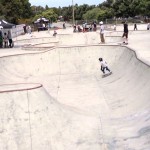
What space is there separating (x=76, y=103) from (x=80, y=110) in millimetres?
1657

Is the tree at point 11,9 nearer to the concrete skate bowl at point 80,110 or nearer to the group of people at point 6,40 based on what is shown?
the group of people at point 6,40

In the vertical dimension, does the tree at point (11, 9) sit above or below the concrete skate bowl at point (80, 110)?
above

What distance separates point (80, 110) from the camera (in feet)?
40.4


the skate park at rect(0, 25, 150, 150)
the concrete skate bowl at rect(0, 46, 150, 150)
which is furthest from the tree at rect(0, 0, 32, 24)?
the concrete skate bowl at rect(0, 46, 150, 150)

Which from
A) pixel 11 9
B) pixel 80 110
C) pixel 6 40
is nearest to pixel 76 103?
pixel 80 110

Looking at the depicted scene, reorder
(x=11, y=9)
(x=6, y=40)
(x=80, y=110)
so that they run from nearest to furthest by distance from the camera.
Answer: (x=80, y=110), (x=6, y=40), (x=11, y=9)

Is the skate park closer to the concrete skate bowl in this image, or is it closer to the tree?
the concrete skate bowl

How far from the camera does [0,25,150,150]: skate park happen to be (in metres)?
8.93

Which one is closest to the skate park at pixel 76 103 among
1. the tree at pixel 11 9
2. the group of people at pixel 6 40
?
the group of people at pixel 6 40

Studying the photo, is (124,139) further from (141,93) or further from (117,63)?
(117,63)

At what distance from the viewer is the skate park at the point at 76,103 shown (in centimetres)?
893

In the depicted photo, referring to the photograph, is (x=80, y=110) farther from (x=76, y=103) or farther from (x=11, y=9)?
(x=11, y=9)

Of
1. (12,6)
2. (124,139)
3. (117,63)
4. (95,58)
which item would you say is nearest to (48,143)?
(124,139)

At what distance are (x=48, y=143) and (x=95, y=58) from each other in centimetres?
1409
